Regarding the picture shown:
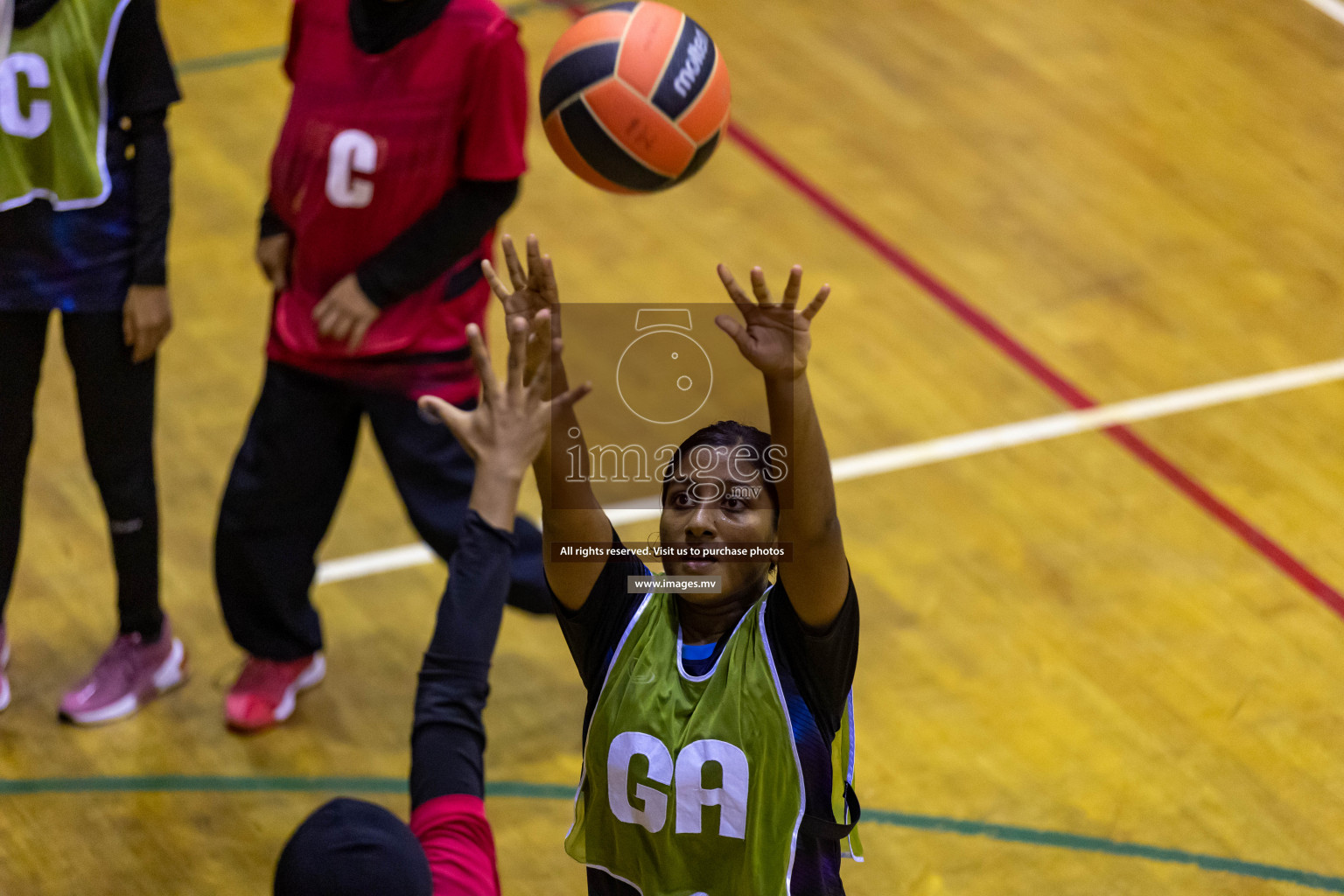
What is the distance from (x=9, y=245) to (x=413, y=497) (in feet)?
3.51

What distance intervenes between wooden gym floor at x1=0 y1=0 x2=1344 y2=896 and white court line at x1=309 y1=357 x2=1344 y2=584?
0.04 m

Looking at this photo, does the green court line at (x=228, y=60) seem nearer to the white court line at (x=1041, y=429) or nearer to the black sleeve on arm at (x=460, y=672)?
the white court line at (x=1041, y=429)

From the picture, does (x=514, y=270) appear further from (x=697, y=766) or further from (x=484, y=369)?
(x=697, y=766)

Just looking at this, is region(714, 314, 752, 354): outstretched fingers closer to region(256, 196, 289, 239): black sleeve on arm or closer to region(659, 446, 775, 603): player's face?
region(659, 446, 775, 603): player's face

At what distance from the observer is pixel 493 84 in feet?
11.7

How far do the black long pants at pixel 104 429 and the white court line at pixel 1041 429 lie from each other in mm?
748

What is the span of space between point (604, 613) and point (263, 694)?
1862 millimetres

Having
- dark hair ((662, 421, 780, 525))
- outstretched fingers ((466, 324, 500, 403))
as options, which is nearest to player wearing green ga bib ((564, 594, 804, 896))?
dark hair ((662, 421, 780, 525))

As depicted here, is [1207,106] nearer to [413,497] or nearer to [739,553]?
[413,497]

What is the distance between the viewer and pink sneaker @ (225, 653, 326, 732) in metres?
4.07

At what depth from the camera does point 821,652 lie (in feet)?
7.80

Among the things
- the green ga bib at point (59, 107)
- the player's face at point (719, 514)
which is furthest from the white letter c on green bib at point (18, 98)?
the player's face at point (719, 514)

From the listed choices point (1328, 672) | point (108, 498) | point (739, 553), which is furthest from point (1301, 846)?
point (108, 498)

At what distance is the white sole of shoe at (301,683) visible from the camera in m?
4.12
